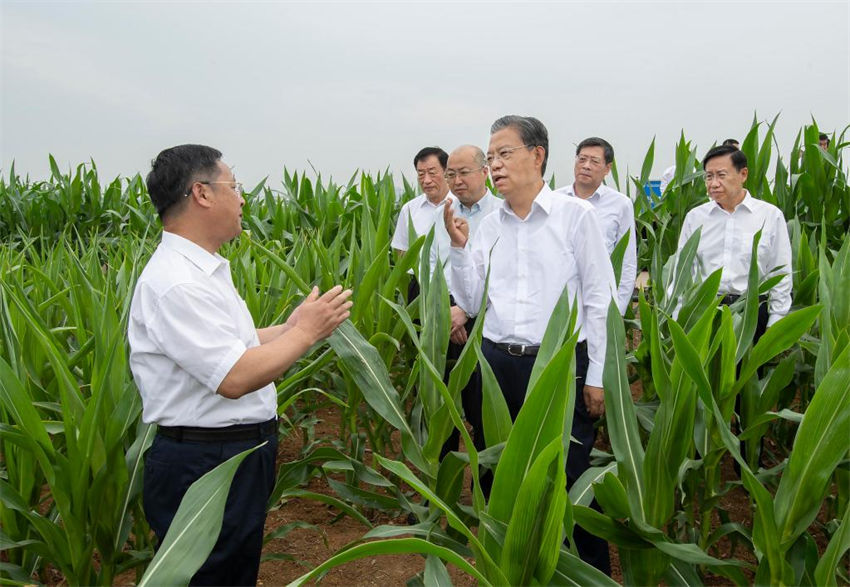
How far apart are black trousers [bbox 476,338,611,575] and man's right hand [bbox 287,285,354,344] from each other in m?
0.77

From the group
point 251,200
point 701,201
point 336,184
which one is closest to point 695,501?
point 701,201

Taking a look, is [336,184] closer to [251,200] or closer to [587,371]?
[251,200]

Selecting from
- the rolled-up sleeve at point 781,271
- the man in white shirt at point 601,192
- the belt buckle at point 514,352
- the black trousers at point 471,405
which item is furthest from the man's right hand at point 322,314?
the man in white shirt at point 601,192

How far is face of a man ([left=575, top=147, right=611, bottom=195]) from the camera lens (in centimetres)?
396

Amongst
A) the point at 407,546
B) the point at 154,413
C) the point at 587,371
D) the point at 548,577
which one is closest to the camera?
the point at 407,546

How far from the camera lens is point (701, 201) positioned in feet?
16.4

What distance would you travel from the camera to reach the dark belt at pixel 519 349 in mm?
2262

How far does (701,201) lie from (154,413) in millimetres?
4263

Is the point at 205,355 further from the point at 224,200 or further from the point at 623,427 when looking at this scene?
the point at 623,427

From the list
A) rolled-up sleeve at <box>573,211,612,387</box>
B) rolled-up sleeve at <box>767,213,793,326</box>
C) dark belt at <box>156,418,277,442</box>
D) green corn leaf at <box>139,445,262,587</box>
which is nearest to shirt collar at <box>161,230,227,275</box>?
dark belt at <box>156,418,277,442</box>

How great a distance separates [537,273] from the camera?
2.30 m

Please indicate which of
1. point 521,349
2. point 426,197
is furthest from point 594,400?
point 426,197

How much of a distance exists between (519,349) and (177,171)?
115 cm

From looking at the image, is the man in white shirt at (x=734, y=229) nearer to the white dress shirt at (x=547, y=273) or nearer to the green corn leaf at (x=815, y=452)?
the white dress shirt at (x=547, y=273)
